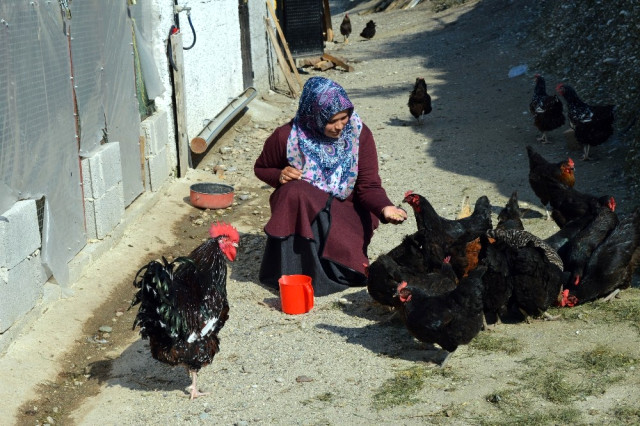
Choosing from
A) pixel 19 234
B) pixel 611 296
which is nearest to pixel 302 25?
pixel 611 296

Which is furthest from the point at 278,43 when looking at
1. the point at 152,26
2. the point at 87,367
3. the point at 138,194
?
the point at 87,367

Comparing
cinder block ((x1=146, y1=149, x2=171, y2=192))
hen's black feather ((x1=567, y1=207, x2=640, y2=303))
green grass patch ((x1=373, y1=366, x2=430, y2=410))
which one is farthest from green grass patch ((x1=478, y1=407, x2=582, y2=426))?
cinder block ((x1=146, y1=149, x2=171, y2=192))

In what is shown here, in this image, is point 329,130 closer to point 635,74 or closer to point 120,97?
point 120,97

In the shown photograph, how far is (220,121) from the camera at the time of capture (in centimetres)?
1103

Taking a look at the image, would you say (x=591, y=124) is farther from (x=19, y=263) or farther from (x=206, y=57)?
(x=19, y=263)

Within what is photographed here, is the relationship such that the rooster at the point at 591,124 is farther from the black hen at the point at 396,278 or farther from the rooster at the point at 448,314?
the rooster at the point at 448,314

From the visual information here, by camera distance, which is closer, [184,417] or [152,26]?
[184,417]

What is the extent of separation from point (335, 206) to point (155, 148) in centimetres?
289

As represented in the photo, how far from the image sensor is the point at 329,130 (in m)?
6.33

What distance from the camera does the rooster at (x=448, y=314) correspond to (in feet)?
16.3

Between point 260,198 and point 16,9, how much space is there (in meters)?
4.39

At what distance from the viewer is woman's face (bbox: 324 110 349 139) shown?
626 centimetres

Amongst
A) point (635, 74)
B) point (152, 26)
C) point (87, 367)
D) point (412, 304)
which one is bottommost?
point (87, 367)

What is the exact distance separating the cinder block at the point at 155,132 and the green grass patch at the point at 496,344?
4464 millimetres
